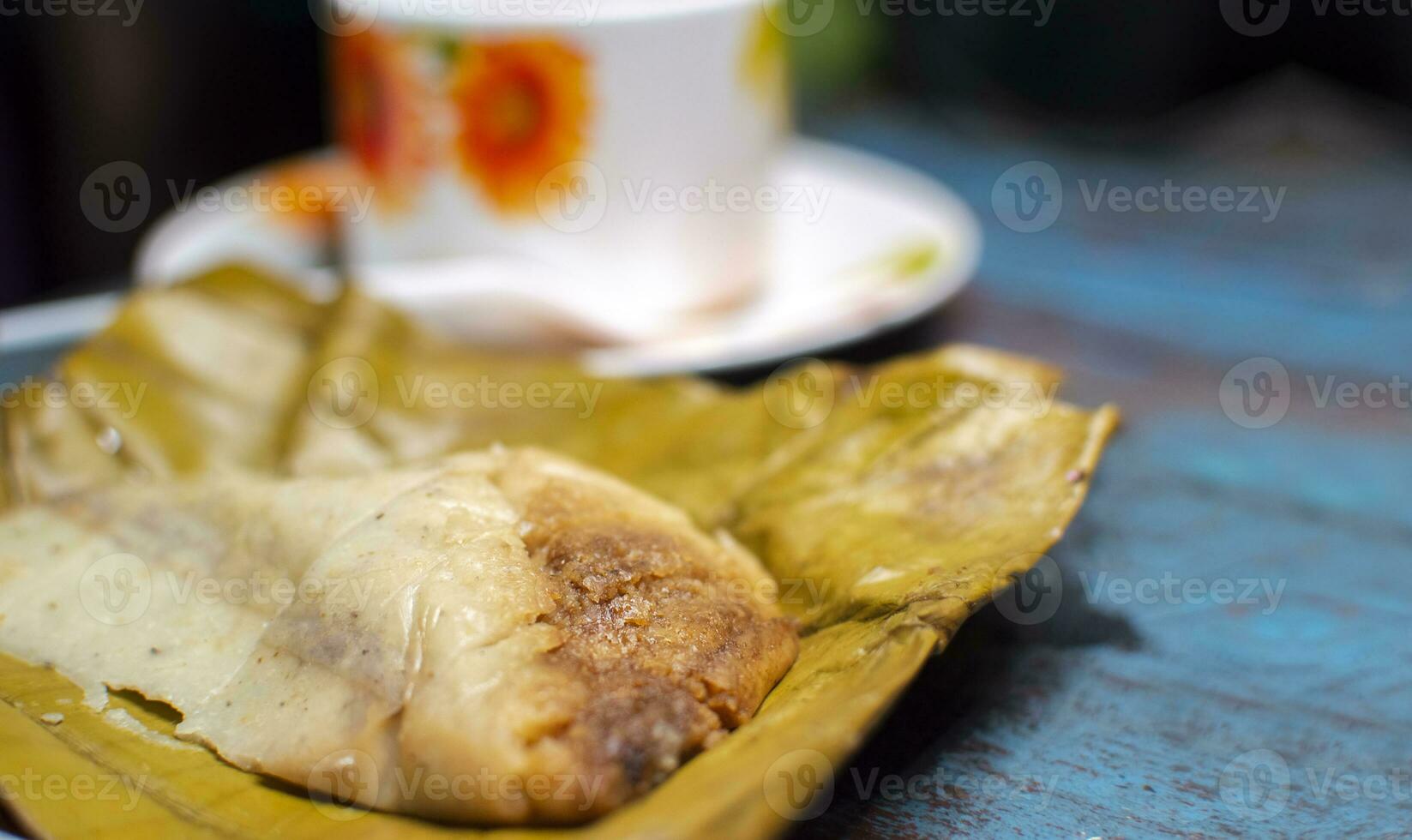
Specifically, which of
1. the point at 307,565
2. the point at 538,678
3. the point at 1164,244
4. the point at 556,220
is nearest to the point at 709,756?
the point at 538,678

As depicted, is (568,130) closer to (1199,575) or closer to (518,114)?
(518,114)

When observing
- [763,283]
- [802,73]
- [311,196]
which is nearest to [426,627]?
[763,283]

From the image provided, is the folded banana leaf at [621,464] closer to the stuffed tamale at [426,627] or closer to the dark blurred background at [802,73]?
the stuffed tamale at [426,627]

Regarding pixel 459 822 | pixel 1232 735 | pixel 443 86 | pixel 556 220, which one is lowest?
pixel 1232 735

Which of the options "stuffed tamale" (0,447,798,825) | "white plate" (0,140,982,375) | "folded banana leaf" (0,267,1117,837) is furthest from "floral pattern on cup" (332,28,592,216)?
"stuffed tamale" (0,447,798,825)

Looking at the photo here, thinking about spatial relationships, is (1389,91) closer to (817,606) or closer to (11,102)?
(817,606)

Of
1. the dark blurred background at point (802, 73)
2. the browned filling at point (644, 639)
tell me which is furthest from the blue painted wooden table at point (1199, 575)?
the dark blurred background at point (802, 73)
